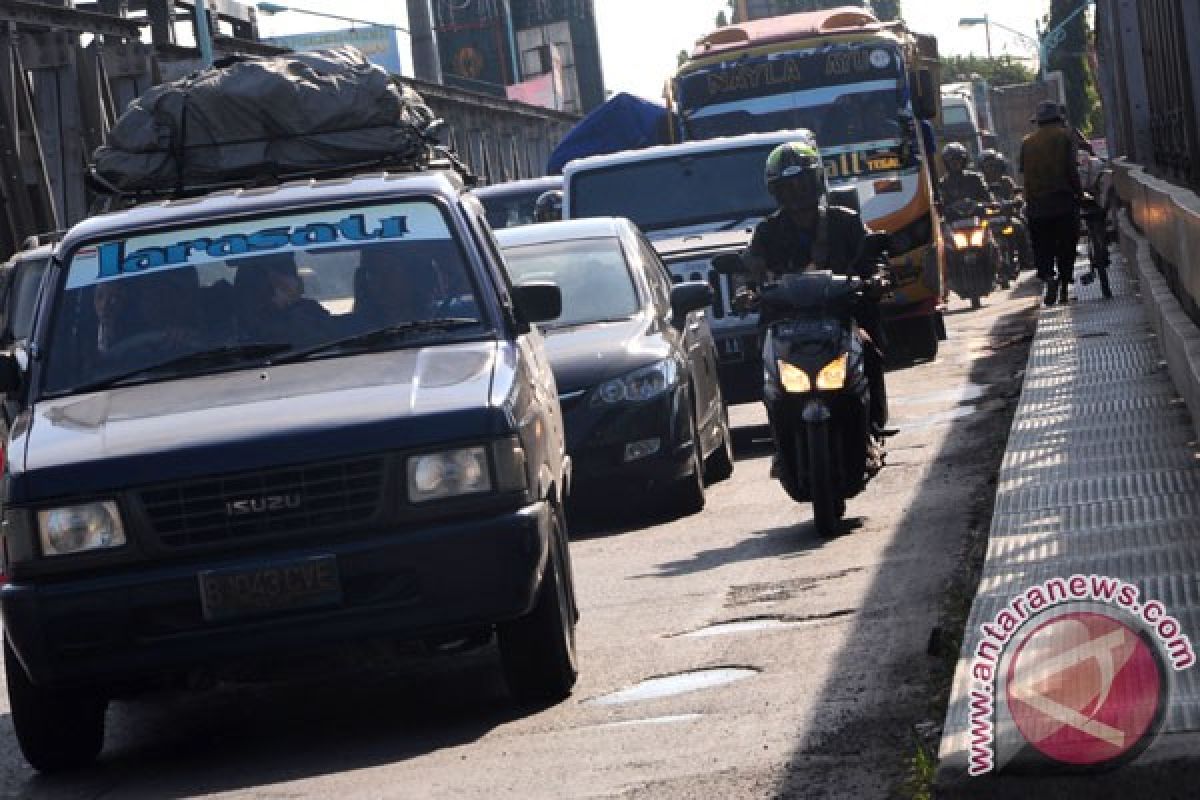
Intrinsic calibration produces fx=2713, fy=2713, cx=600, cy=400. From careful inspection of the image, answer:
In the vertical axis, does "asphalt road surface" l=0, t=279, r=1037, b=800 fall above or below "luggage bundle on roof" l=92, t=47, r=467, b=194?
below

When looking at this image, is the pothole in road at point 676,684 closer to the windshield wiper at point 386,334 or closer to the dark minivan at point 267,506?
the dark minivan at point 267,506

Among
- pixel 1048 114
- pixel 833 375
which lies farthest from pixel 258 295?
pixel 1048 114

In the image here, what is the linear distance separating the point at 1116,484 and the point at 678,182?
9.59 m

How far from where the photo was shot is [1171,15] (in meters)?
19.0

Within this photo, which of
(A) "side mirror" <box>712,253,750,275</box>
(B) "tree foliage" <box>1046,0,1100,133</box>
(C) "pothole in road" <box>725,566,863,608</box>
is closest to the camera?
(C) "pothole in road" <box>725,566,863,608</box>

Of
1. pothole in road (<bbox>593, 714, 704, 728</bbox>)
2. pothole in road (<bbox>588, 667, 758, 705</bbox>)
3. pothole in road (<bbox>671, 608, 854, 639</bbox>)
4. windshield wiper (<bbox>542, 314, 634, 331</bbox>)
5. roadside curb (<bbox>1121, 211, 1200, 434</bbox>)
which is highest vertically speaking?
windshield wiper (<bbox>542, 314, 634, 331</bbox>)

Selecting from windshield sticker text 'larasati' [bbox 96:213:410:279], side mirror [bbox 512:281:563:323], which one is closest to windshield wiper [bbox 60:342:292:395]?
windshield sticker text 'larasati' [bbox 96:213:410:279]

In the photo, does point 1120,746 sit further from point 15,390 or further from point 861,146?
point 861,146

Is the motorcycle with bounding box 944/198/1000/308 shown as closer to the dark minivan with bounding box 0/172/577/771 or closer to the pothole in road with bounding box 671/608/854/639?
the pothole in road with bounding box 671/608/854/639

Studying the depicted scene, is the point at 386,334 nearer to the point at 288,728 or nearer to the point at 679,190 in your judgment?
the point at 288,728

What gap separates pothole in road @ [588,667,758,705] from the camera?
8.30 m

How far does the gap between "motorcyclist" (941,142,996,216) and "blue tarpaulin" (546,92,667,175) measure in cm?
368

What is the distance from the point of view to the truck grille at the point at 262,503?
25.9 ft

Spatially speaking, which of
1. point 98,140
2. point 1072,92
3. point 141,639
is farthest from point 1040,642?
point 1072,92
